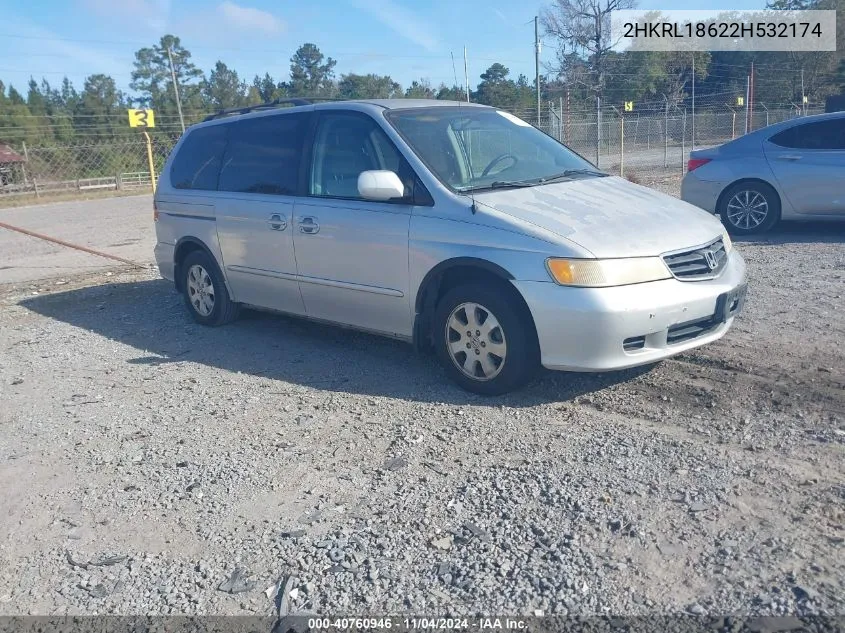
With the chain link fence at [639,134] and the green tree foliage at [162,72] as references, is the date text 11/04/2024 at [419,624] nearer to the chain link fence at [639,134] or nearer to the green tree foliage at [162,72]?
the chain link fence at [639,134]

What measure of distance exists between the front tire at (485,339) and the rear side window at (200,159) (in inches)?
115

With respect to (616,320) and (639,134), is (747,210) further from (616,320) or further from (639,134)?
(639,134)

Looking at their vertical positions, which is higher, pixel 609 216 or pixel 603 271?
pixel 609 216

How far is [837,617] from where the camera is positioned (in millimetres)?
2660

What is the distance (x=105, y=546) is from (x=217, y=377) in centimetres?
233

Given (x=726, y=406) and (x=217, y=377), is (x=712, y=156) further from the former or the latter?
(x=217, y=377)

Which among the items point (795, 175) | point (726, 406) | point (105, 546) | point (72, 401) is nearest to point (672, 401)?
point (726, 406)

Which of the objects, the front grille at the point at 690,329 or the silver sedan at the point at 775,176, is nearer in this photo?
the front grille at the point at 690,329

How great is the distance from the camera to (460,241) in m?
4.83

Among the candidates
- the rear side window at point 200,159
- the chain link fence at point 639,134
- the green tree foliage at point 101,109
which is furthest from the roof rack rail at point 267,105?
the green tree foliage at point 101,109

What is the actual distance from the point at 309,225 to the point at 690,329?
2746 mm

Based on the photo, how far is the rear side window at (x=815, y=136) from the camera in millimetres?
9422

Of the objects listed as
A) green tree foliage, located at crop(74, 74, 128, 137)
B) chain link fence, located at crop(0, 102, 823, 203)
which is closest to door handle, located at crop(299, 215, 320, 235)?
chain link fence, located at crop(0, 102, 823, 203)

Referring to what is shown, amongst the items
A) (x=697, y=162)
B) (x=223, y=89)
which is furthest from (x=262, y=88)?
(x=697, y=162)
